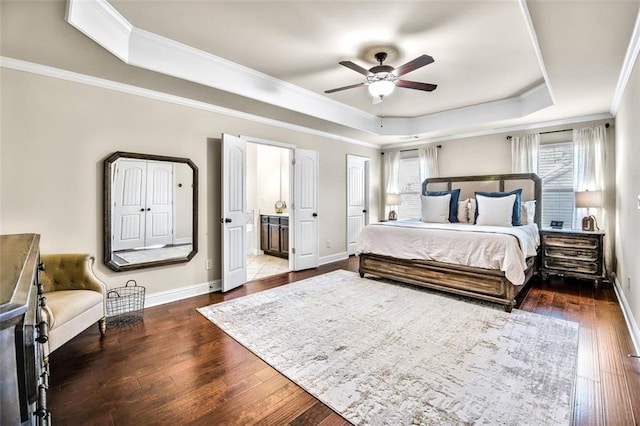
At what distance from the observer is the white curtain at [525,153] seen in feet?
16.8

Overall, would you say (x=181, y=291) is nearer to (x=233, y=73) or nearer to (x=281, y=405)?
(x=281, y=405)

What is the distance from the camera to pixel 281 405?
1848 millimetres

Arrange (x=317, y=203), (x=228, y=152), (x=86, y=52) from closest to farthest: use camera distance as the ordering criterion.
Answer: (x=86, y=52), (x=228, y=152), (x=317, y=203)

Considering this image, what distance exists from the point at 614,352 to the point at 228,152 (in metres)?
4.48

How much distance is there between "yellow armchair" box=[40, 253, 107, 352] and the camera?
2.31 meters

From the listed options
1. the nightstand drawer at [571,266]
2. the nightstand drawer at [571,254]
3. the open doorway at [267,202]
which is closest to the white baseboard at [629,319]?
the nightstand drawer at [571,266]

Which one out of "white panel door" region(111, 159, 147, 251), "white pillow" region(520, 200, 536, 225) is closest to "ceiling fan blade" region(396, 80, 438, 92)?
"white pillow" region(520, 200, 536, 225)

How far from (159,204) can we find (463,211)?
4.87 metres

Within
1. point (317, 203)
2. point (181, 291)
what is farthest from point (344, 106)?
point (181, 291)

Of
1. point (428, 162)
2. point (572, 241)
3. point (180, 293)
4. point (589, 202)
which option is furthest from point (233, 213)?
point (589, 202)

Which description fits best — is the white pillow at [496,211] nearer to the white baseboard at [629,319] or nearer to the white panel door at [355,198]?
the white baseboard at [629,319]

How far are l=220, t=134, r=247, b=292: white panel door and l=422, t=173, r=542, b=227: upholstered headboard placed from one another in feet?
13.0

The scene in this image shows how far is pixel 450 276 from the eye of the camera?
3748 millimetres

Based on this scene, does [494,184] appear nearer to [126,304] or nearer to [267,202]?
[267,202]
